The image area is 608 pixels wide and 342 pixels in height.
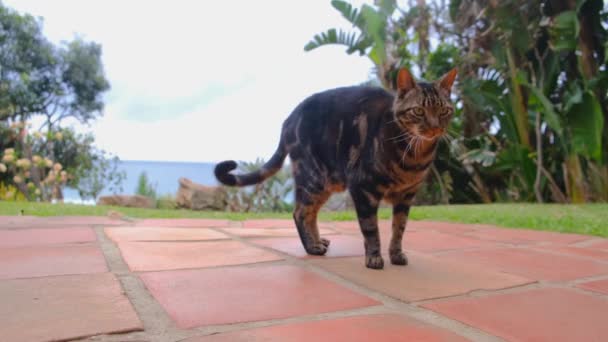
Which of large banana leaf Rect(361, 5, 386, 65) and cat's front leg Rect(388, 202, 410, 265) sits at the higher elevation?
large banana leaf Rect(361, 5, 386, 65)

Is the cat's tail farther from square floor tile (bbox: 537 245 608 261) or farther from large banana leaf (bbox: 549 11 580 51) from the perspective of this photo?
large banana leaf (bbox: 549 11 580 51)

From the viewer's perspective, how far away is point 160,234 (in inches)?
84.1

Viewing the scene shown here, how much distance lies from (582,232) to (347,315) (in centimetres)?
221

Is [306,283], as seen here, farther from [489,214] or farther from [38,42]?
[38,42]

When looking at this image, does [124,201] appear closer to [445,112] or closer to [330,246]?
[330,246]

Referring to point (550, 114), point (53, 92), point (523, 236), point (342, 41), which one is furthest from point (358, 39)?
point (53, 92)

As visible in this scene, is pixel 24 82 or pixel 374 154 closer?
pixel 374 154

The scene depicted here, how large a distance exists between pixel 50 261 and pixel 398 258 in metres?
1.25

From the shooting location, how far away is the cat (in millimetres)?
1649

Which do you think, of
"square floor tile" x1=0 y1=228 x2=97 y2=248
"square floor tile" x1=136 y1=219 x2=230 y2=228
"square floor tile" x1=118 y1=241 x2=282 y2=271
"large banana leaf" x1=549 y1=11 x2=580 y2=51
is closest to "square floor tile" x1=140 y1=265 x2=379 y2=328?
"square floor tile" x1=118 y1=241 x2=282 y2=271

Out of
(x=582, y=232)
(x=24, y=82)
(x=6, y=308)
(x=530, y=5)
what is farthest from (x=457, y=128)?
(x=24, y=82)

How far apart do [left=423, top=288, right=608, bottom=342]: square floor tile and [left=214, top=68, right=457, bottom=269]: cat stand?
482mm

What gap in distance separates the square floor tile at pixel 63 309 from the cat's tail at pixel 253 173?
33.0 inches

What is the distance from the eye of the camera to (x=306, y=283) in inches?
50.7
